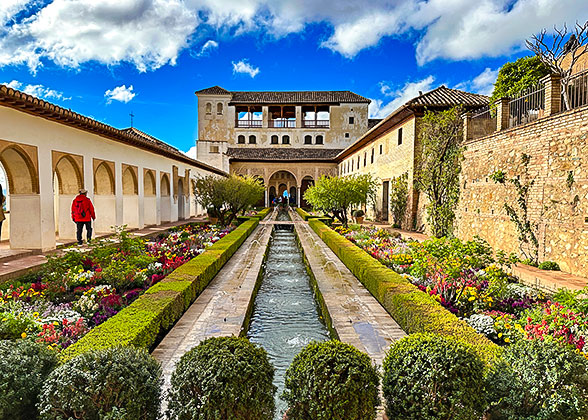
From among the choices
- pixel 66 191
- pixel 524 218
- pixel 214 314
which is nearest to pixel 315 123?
pixel 66 191

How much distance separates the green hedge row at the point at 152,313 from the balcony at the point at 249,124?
3486cm

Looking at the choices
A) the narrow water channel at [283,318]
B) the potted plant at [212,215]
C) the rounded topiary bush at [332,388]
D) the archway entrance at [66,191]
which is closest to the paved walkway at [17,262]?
the archway entrance at [66,191]

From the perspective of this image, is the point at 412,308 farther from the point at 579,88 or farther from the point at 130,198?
the point at 130,198

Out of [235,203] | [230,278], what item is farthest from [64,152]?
[235,203]

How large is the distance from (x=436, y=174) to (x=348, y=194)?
373 centimetres

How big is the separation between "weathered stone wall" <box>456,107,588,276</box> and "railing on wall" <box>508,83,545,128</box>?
2.20ft

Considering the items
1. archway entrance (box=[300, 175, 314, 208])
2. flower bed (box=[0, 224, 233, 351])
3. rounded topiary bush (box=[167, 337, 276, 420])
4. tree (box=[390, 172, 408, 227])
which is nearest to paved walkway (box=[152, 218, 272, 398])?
flower bed (box=[0, 224, 233, 351])

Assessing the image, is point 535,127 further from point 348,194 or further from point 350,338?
point 348,194

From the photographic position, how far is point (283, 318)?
229 inches

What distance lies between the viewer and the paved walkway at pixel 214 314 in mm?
4133

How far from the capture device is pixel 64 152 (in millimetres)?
9805

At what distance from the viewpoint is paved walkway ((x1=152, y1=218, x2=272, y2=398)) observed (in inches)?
163

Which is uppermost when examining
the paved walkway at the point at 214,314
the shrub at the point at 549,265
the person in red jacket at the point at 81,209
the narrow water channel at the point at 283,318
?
the person in red jacket at the point at 81,209

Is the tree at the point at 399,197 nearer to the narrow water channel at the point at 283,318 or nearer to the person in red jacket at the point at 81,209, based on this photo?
the narrow water channel at the point at 283,318
